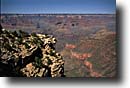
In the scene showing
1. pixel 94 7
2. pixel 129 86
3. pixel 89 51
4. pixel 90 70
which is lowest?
pixel 129 86

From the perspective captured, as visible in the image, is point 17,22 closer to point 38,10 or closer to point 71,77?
point 38,10

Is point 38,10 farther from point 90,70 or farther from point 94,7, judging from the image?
point 90,70

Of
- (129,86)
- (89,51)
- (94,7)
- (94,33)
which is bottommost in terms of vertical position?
(129,86)

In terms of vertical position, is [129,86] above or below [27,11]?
below

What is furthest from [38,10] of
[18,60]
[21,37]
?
[18,60]

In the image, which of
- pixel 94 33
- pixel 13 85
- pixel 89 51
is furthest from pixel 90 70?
pixel 13 85

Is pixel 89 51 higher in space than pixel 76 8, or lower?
lower
